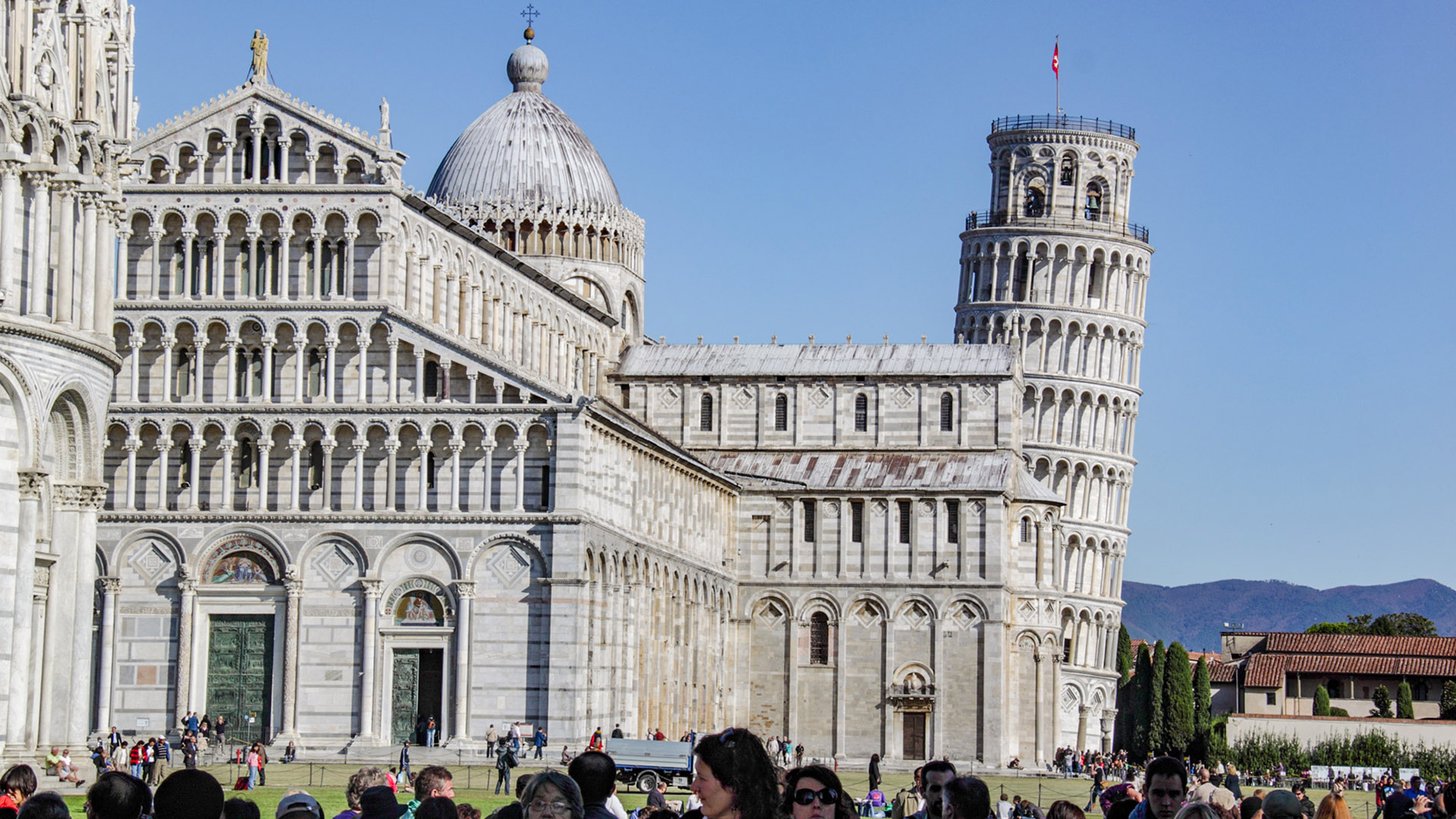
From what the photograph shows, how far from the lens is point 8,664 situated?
1431 inches

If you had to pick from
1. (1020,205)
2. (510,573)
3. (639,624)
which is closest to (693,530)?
(639,624)

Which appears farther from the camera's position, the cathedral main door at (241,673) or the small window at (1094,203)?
the small window at (1094,203)

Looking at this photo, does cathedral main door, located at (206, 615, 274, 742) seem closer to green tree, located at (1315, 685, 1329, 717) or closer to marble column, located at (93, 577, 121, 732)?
marble column, located at (93, 577, 121, 732)

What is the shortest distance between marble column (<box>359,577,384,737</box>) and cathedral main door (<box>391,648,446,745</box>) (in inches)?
28.8

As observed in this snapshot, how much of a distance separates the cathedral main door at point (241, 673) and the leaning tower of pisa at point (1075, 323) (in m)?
53.2

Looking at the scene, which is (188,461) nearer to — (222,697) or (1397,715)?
(222,697)

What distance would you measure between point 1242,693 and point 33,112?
90.1 m

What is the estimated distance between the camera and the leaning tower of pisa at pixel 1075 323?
11169cm

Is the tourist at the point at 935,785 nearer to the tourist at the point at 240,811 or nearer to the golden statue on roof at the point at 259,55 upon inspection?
the tourist at the point at 240,811

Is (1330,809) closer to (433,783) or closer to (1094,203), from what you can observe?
(433,783)

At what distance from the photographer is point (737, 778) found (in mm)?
13617

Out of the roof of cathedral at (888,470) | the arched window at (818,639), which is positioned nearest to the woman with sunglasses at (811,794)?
the roof of cathedral at (888,470)

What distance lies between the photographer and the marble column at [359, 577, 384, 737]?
6353 centimetres

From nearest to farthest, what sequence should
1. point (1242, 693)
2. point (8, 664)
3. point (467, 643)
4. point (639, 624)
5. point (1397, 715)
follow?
point (8, 664)
point (467, 643)
point (639, 624)
point (1397, 715)
point (1242, 693)
